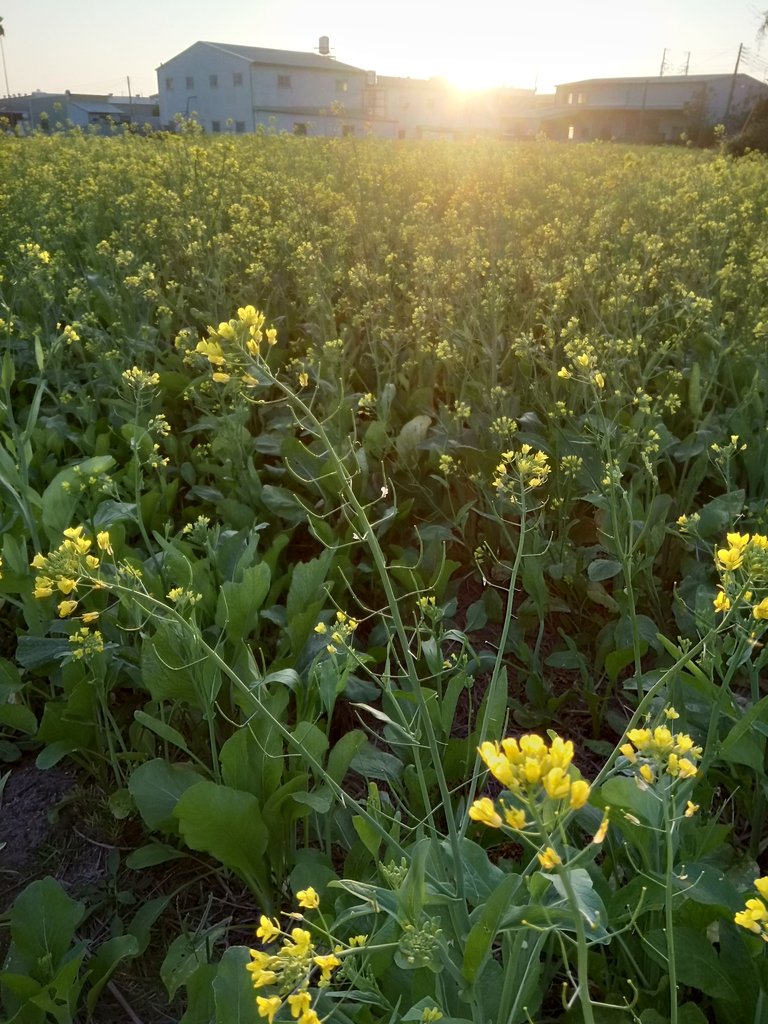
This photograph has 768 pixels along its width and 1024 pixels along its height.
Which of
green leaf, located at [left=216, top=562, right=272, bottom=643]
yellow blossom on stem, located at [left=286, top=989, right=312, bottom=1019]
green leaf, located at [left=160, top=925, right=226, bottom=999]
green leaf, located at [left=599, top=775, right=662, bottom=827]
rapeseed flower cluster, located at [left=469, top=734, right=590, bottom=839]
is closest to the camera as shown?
rapeseed flower cluster, located at [left=469, top=734, right=590, bottom=839]

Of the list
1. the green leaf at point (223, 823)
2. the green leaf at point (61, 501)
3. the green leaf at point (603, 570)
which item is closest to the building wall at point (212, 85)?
the green leaf at point (61, 501)

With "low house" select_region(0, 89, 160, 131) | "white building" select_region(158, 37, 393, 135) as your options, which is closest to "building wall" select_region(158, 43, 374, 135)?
"white building" select_region(158, 37, 393, 135)

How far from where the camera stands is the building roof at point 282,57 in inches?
1821

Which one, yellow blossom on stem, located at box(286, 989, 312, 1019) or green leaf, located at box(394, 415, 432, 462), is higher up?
yellow blossom on stem, located at box(286, 989, 312, 1019)

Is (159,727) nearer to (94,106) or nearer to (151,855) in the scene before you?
(151,855)

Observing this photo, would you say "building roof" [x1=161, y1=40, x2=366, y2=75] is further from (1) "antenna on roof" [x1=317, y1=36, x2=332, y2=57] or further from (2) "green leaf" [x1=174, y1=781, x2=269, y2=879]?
(2) "green leaf" [x1=174, y1=781, x2=269, y2=879]

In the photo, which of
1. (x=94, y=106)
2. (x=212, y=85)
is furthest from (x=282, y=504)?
(x=94, y=106)

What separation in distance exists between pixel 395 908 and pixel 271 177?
22.6 feet

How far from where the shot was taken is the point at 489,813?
2.08 ft

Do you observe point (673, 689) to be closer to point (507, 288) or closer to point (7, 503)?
point (7, 503)

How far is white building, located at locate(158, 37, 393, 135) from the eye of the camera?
4634cm

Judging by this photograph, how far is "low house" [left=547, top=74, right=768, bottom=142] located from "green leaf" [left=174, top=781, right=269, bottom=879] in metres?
54.7

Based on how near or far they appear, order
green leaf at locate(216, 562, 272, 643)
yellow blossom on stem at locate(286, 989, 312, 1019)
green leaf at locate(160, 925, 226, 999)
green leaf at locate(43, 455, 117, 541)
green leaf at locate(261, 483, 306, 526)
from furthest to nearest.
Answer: green leaf at locate(261, 483, 306, 526)
green leaf at locate(43, 455, 117, 541)
green leaf at locate(216, 562, 272, 643)
green leaf at locate(160, 925, 226, 999)
yellow blossom on stem at locate(286, 989, 312, 1019)

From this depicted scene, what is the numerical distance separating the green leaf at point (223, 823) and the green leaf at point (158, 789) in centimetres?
13
